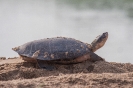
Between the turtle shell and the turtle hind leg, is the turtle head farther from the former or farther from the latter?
the turtle hind leg

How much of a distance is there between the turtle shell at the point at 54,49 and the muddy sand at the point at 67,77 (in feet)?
0.53

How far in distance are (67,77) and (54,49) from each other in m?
1.49

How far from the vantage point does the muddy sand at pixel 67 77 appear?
4098 mm

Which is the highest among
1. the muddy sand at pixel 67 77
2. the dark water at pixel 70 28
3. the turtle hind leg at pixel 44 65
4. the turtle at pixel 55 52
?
the dark water at pixel 70 28

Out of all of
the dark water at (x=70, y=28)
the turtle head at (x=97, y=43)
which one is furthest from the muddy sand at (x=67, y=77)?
the dark water at (x=70, y=28)

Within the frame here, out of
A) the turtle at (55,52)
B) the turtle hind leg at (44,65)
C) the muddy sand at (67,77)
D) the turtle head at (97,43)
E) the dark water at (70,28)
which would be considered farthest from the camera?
the dark water at (70,28)

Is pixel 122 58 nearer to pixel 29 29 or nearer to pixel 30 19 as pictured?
pixel 29 29

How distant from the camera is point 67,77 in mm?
4352

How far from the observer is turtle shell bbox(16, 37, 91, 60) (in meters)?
5.73

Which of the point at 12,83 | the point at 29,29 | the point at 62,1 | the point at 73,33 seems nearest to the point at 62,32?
the point at 73,33

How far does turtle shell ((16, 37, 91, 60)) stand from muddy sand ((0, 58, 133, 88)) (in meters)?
0.16

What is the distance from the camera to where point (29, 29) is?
11.4 metres

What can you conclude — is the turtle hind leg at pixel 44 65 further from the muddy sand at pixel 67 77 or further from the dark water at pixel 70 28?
the dark water at pixel 70 28

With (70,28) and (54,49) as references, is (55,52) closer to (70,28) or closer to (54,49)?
(54,49)
